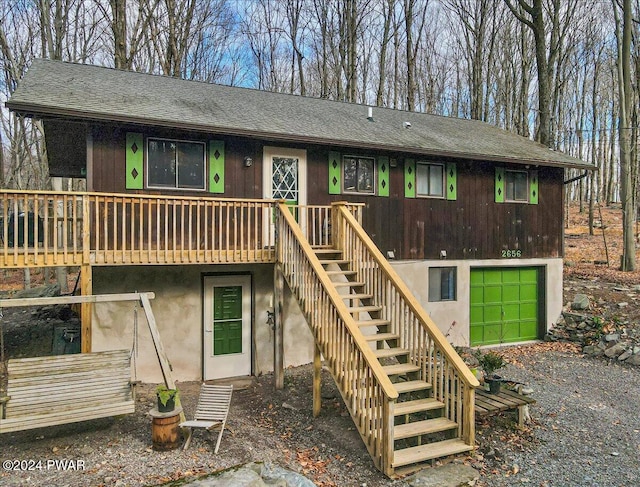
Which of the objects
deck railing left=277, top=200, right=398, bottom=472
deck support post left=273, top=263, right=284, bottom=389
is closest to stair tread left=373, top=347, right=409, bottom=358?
deck railing left=277, top=200, right=398, bottom=472

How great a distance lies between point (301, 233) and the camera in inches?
271

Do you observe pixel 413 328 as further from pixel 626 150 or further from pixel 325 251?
pixel 626 150

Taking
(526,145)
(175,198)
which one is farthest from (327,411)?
(526,145)

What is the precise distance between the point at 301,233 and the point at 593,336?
27.2 ft

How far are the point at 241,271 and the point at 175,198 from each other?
7.00ft

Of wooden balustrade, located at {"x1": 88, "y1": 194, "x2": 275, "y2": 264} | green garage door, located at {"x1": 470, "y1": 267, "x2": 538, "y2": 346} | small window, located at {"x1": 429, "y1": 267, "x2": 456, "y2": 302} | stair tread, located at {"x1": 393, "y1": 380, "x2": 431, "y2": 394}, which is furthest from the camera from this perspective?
green garage door, located at {"x1": 470, "y1": 267, "x2": 538, "y2": 346}

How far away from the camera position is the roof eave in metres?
6.59

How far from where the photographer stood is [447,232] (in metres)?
10.4

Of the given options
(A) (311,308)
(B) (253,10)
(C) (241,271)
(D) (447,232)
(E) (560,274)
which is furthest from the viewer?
(B) (253,10)

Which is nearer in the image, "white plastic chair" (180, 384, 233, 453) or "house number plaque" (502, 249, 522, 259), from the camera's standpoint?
"white plastic chair" (180, 384, 233, 453)

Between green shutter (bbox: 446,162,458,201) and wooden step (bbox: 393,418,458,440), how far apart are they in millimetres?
6202

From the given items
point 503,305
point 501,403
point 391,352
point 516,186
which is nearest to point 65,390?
point 391,352

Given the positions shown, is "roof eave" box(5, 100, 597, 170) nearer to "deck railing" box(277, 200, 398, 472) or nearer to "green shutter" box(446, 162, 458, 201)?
"green shutter" box(446, 162, 458, 201)

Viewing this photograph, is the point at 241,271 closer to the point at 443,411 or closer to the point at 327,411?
the point at 327,411
